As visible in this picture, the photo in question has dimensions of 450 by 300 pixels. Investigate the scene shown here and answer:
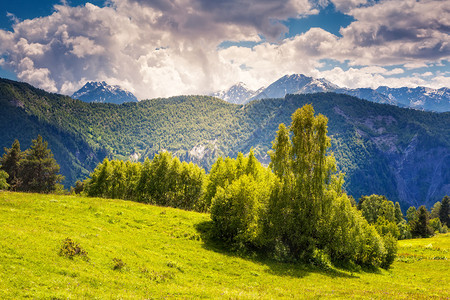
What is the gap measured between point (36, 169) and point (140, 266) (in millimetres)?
→ 94682

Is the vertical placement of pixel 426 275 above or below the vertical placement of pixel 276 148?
below

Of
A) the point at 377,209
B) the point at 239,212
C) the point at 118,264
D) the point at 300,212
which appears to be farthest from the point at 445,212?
the point at 118,264

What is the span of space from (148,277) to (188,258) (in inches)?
302

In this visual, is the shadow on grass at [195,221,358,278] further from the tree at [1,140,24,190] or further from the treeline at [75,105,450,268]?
the tree at [1,140,24,190]

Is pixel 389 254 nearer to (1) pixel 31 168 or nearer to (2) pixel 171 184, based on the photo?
(2) pixel 171 184

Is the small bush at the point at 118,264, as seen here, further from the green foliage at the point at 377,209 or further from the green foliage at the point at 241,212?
the green foliage at the point at 377,209

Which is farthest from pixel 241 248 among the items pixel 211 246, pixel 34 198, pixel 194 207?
pixel 194 207

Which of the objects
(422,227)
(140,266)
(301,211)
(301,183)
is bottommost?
(422,227)

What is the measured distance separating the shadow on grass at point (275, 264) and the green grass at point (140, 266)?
0.76 feet

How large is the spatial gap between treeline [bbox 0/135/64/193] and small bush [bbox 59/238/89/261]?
85.6 metres

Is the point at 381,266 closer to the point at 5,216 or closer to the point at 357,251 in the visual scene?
the point at 357,251

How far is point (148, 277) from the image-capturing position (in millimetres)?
21953

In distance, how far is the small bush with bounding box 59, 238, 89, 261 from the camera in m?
20.8

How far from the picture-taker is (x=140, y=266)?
23234 mm
